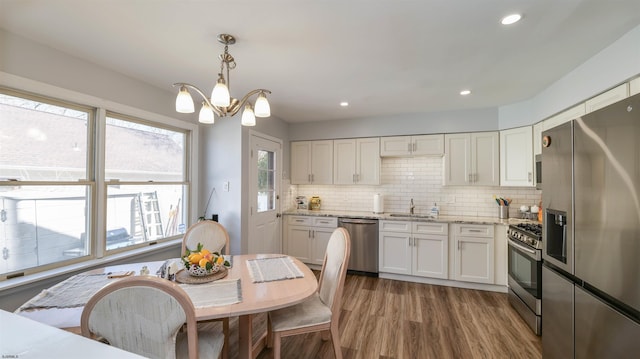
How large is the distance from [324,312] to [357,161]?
2.74 meters

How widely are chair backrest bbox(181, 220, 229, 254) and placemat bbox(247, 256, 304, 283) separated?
0.55 metres

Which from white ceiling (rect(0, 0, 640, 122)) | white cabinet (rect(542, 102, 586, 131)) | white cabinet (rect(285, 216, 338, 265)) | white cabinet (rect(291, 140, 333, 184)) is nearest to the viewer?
white ceiling (rect(0, 0, 640, 122))

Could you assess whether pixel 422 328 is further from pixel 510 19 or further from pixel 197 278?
pixel 510 19

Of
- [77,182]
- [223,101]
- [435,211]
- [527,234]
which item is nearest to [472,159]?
[435,211]

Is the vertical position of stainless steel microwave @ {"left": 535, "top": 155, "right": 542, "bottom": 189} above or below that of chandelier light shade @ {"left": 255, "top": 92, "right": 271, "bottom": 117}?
below

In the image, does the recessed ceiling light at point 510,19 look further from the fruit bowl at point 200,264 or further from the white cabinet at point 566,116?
the fruit bowl at point 200,264

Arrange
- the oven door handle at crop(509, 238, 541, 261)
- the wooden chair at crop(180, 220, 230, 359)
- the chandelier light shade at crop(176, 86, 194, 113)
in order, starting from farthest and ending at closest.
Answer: the wooden chair at crop(180, 220, 230, 359) → the oven door handle at crop(509, 238, 541, 261) → the chandelier light shade at crop(176, 86, 194, 113)

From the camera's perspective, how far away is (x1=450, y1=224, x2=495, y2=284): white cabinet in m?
3.32

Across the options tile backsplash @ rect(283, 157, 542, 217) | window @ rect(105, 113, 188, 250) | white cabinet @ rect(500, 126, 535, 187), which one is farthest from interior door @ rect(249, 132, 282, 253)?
white cabinet @ rect(500, 126, 535, 187)

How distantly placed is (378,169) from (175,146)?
112 inches

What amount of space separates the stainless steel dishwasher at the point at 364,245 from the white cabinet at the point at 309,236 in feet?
1.08

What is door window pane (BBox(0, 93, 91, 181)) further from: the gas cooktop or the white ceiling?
the gas cooktop

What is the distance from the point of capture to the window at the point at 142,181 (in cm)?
249

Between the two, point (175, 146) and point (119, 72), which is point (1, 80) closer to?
point (119, 72)
